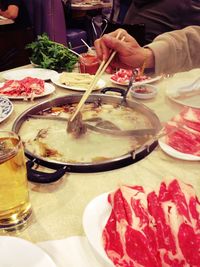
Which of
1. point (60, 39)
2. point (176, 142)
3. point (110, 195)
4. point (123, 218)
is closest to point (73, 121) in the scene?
point (176, 142)

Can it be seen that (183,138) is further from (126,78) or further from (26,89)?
(26,89)

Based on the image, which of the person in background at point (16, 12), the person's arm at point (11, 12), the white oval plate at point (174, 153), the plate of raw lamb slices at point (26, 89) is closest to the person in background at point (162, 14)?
the plate of raw lamb slices at point (26, 89)

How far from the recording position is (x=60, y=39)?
4.63 meters

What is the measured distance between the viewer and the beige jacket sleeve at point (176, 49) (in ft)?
6.50

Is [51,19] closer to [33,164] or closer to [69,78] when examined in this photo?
[69,78]

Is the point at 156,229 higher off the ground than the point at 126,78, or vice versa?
the point at 156,229

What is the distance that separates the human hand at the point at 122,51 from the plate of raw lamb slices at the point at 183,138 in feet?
1.90

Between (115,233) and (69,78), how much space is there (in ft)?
4.92

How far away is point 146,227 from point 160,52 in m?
1.34

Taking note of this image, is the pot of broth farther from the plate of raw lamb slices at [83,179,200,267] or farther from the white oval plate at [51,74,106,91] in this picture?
the plate of raw lamb slices at [83,179,200,267]

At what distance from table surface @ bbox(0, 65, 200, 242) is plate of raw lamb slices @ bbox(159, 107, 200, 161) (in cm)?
3

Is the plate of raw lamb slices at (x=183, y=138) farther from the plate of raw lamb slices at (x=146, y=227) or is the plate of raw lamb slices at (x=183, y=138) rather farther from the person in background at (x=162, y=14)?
the person in background at (x=162, y=14)

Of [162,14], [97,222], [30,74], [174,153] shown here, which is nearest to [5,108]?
[30,74]

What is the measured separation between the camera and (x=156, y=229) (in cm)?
87
